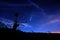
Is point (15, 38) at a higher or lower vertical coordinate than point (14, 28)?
lower

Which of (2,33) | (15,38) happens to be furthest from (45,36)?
(2,33)

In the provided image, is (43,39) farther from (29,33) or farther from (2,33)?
(2,33)

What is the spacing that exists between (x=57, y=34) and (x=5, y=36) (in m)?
5.20

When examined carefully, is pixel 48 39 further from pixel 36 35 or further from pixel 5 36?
pixel 5 36

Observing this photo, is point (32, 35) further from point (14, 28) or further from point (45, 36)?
point (14, 28)

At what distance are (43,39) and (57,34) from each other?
4.88ft

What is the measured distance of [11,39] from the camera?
16594 mm

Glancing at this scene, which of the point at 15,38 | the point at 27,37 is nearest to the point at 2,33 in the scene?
the point at 15,38

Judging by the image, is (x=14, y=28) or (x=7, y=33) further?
(x=14, y=28)

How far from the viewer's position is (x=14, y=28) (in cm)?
1941

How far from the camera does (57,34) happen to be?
54.0 feet

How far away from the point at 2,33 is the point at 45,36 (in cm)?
431

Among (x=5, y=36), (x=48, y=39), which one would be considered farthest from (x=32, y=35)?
(x=5, y=36)

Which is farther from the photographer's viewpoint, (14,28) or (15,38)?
(14,28)
